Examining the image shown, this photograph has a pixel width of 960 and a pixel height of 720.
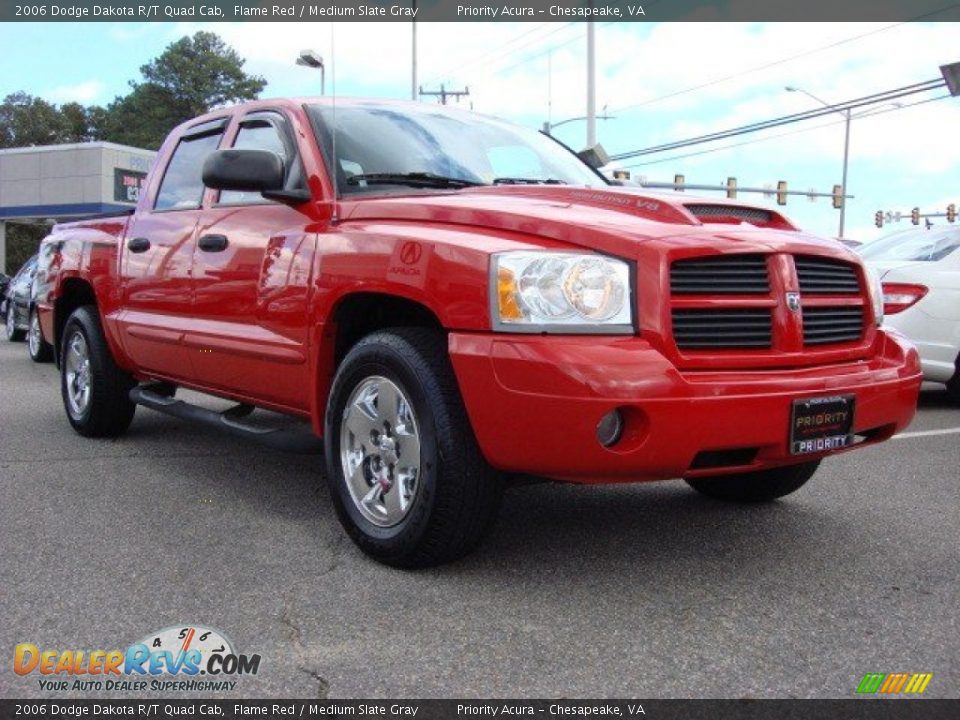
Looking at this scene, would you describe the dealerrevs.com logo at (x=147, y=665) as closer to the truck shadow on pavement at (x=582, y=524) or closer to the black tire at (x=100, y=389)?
the truck shadow on pavement at (x=582, y=524)

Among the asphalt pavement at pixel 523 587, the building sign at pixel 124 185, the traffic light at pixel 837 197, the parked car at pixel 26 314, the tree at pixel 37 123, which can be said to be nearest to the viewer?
the asphalt pavement at pixel 523 587

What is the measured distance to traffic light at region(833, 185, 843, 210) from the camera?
4204 centimetres

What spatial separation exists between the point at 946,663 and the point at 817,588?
0.65m

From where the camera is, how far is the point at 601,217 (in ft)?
11.3

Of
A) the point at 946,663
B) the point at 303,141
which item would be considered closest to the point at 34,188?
the point at 303,141

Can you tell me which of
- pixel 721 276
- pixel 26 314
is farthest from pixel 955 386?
pixel 26 314

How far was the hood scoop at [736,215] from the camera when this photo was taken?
11.8 ft

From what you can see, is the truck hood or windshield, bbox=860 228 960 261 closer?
the truck hood

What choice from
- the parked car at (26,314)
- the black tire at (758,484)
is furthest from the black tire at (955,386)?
the parked car at (26,314)

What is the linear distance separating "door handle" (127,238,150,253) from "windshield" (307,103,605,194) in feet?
4.59

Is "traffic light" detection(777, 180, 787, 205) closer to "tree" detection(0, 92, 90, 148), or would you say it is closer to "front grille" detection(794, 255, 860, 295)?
"front grille" detection(794, 255, 860, 295)

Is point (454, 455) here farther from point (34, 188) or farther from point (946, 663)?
point (34, 188)

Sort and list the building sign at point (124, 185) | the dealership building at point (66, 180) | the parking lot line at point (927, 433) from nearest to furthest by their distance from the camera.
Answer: the parking lot line at point (927, 433), the dealership building at point (66, 180), the building sign at point (124, 185)

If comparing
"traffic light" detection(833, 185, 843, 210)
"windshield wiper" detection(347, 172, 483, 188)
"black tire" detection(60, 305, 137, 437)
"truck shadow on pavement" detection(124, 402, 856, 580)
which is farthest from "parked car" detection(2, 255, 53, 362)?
"traffic light" detection(833, 185, 843, 210)
